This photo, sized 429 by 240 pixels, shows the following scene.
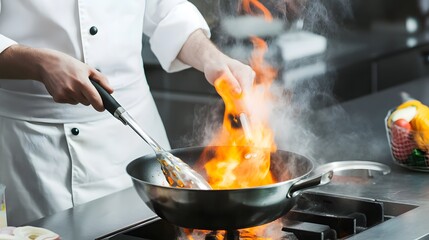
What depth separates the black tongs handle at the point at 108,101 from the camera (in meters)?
1.36

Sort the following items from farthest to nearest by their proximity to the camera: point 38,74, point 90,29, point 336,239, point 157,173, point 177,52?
point 177,52, point 90,29, point 38,74, point 157,173, point 336,239

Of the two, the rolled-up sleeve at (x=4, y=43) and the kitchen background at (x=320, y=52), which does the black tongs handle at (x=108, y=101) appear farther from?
the kitchen background at (x=320, y=52)

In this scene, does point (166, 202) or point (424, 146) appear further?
point (424, 146)

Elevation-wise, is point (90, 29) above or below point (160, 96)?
above

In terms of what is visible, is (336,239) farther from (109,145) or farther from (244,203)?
(109,145)

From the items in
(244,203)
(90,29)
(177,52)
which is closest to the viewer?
(244,203)

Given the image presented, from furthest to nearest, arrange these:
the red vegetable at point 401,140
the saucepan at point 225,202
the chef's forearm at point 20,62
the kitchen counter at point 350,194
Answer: the red vegetable at point 401,140 → the chef's forearm at point 20,62 → the kitchen counter at point 350,194 → the saucepan at point 225,202

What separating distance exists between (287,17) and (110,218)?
2.25 m

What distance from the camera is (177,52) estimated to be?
191cm

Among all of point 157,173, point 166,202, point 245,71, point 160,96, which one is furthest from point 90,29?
point 160,96

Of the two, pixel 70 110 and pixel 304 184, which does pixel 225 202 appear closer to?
pixel 304 184

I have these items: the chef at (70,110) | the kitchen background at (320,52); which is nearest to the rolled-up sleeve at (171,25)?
the chef at (70,110)

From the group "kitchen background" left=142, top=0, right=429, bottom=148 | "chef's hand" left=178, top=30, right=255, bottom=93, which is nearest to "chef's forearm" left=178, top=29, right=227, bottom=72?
"chef's hand" left=178, top=30, right=255, bottom=93

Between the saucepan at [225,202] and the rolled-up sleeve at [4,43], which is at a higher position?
the rolled-up sleeve at [4,43]
